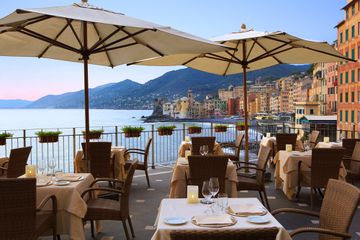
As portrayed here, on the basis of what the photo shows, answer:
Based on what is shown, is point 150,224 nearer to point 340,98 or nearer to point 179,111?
point 179,111

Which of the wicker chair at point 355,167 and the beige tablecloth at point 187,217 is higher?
the beige tablecloth at point 187,217

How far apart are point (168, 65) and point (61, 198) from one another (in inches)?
174

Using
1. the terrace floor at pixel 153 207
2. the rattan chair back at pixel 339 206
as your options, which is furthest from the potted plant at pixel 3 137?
the rattan chair back at pixel 339 206

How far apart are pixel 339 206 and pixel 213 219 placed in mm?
1000

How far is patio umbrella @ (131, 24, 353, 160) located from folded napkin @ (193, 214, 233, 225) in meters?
3.95

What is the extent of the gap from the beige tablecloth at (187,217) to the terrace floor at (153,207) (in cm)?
149

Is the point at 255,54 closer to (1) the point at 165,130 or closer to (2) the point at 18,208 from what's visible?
(1) the point at 165,130

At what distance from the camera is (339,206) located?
2.77m

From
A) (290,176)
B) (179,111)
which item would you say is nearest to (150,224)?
(290,176)

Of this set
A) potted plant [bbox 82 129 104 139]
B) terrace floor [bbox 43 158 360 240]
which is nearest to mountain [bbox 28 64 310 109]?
potted plant [bbox 82 129 104 139]

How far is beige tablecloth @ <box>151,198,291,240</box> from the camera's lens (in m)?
2.40

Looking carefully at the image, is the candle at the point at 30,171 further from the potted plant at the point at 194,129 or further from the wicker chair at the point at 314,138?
the wicker chair at the point at 314,138

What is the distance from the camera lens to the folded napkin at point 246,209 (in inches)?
108

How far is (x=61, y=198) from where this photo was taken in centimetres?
368
